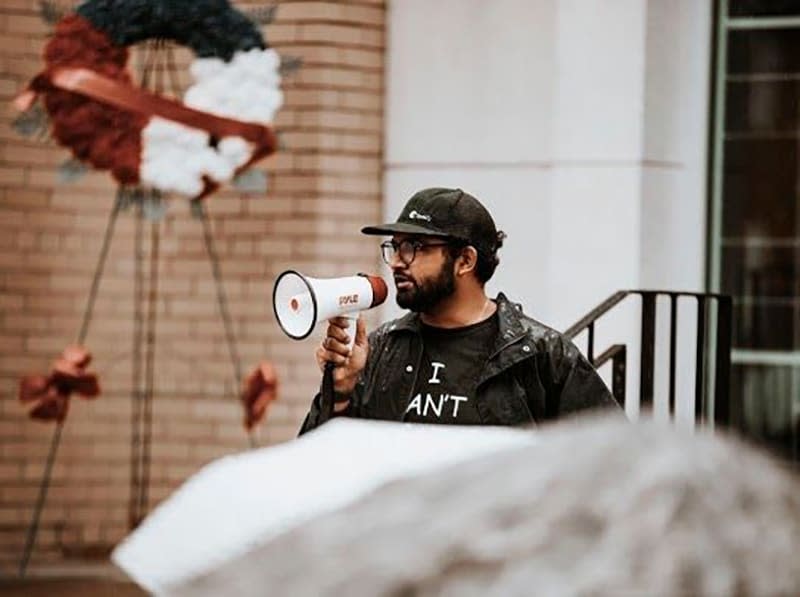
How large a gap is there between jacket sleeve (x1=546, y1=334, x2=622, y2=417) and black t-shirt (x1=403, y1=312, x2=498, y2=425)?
7.8 inches

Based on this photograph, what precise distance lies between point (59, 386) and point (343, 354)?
3.66 m

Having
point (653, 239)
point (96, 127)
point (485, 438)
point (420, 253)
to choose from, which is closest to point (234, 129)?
point (96, 127)

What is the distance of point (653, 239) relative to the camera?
8.78 metres

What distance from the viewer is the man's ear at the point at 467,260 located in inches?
218

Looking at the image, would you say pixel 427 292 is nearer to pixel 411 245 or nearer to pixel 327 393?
pixel 411 245

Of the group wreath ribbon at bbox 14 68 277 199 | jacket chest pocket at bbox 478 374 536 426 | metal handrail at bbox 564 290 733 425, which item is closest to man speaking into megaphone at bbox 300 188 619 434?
jacket chest pocket at bbox 478 374 536 426

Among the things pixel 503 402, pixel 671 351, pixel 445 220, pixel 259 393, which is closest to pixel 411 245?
pixel 445 220

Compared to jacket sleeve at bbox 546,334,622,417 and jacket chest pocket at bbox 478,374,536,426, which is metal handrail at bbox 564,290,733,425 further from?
jacket chest pocket at bbox 478,374,536,426

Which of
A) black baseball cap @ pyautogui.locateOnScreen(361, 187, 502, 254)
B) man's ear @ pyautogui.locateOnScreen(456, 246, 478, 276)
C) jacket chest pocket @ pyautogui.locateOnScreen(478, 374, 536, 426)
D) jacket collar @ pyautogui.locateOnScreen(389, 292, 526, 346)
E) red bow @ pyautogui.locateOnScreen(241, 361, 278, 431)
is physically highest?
black baseball cap @ pyautogui.locateOnScreen(361, 187, 502, 254)

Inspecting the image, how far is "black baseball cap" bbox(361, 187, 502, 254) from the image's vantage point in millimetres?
5520

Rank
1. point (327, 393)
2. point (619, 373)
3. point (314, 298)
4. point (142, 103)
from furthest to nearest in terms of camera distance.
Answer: point (142, 103)
point (619, 373)
point (327, 393)
point (314, 298)

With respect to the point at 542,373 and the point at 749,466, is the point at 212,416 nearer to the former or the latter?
the point at 542,373

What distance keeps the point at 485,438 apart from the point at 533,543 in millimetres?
483

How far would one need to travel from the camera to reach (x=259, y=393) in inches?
346
